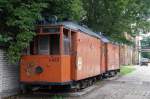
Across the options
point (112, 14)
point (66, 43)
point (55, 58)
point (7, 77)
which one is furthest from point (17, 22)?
point (112, 14)

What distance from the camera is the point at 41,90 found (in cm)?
1950

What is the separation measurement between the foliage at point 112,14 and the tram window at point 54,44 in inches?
486

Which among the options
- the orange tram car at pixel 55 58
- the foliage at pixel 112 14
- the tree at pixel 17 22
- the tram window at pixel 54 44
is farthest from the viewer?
the foliage at pixel 112 14

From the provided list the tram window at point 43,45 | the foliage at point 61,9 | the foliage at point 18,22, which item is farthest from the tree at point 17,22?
the foliage at point 61,9

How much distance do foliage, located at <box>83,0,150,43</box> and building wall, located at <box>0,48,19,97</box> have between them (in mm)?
12690

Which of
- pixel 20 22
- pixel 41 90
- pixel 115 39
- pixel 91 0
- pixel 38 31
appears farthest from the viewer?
pixel 115 39

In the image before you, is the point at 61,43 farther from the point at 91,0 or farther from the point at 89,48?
the point at 91,0

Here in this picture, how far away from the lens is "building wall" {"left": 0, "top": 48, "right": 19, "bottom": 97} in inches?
665

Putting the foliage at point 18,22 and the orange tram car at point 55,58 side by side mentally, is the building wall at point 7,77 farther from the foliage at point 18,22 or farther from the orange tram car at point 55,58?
the foliage at point 18,22

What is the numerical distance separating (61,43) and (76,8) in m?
3.84

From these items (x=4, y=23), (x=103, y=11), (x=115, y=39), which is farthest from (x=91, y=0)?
(x=4, y=23)

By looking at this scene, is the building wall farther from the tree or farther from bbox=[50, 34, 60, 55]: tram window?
bbox=[50, 34, 60, 55]: tram window

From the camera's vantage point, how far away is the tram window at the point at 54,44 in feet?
57.4

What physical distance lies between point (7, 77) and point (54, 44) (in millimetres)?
2289
